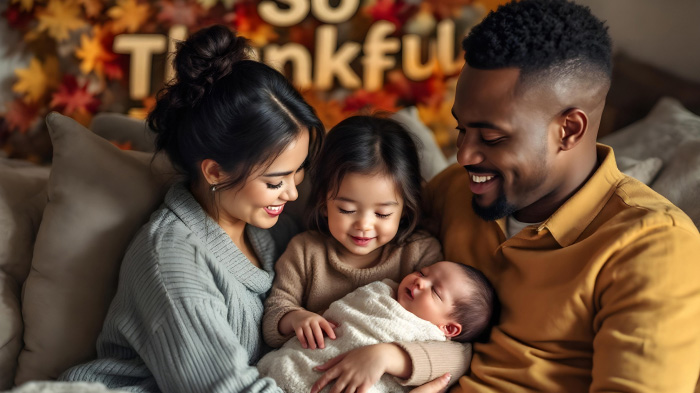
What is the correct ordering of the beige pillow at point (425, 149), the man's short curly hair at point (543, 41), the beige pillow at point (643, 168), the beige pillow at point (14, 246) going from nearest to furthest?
the man's short curly hair at point (543, 41), the beige pillow at point (14, 246), the beige pillow at point (643, 168), the beige pillow at point (425, 149)

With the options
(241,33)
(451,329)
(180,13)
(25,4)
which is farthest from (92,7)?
(451,329)

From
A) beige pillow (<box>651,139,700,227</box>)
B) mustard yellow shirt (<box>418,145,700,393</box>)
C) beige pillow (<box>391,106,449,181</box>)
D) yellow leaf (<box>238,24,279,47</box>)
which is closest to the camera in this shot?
mustard yellow shirt (<box>418,145,700,393</box>)

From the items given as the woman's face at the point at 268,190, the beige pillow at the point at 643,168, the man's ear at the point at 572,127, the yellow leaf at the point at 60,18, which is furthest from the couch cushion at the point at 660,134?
the yellow leaf at the point at 60,18

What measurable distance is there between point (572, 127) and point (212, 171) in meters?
0.88

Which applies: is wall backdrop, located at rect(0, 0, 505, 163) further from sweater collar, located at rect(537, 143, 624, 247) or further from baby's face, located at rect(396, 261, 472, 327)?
sweater collar, located at rect(537, 143, 624, 247)

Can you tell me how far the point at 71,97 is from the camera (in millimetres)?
2844

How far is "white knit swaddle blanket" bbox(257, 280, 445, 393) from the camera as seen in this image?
5.08 feet

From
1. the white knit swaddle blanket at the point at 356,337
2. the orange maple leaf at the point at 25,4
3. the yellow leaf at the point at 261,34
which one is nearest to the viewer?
the white knit swaddle blanket at the point at 356,337

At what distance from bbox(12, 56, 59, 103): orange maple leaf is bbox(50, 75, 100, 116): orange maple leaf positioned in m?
0.06

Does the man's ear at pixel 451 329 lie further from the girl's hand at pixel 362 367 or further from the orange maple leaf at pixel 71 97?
the orange maple leaf at pixel 71 97

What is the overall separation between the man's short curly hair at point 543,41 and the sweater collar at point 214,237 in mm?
782

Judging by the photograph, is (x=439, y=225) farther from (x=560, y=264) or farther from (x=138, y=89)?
(x=138, y=89)

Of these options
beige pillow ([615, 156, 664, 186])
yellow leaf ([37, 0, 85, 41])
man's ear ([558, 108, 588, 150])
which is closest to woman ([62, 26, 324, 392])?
man's ear ([558, 108, 588, 150])

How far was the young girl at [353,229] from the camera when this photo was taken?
1.69m
